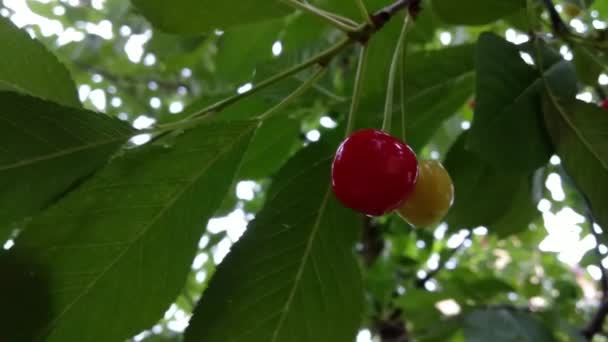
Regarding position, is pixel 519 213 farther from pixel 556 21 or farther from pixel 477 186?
pixel 556 21

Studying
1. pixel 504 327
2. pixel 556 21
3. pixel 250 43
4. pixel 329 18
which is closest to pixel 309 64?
pixel 329 18

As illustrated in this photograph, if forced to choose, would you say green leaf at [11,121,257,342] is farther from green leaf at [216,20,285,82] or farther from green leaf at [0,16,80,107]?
green leaf at [216,20,285,82]

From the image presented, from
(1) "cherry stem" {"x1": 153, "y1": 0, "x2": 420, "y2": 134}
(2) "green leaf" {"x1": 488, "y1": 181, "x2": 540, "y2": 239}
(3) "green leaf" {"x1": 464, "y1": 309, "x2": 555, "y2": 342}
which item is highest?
(1) "cherry stem" {"x1": 153, "y1": 0, "x2": 420, "y2": 134}

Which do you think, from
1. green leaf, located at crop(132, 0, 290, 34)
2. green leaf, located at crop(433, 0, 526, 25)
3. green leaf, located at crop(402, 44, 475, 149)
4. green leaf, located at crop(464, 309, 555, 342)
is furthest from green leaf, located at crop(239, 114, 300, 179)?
green leaf, located at crop(464, 309, 555, 342)

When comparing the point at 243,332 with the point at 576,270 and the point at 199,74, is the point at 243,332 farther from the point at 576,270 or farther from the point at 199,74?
the point at 576,270

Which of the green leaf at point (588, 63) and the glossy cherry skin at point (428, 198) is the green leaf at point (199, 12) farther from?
the green leaf at point (588, 63)
